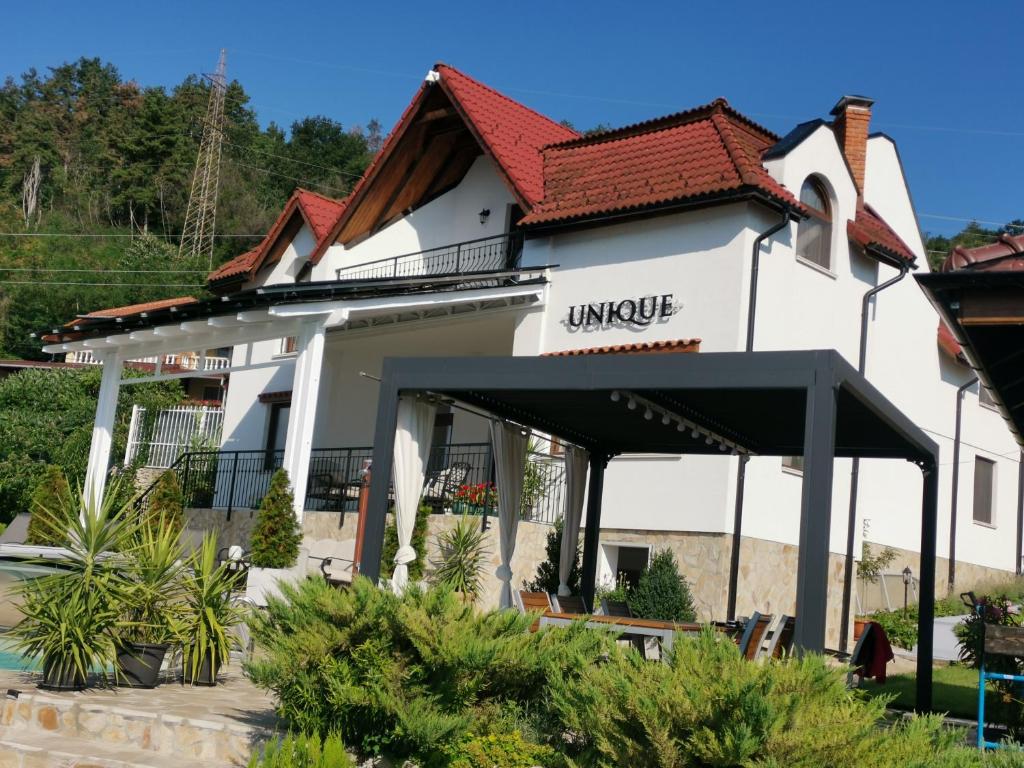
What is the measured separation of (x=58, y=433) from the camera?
3356 cm

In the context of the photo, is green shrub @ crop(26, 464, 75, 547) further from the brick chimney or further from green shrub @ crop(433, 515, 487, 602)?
the brick chimney

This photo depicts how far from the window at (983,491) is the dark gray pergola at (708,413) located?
38.2 feet

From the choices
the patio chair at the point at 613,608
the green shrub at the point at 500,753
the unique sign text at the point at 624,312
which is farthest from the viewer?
the unique sign text at the point at 624,312

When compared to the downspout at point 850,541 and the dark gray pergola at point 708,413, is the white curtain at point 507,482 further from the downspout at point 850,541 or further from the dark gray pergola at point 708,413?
the downspout at point 850,541

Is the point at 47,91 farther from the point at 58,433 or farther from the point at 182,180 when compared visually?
the point at 58,433

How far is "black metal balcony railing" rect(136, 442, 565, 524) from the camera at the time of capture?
54.0 feet

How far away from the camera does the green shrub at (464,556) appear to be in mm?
14852

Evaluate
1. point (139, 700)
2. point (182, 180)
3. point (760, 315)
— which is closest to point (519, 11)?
point (760, 315)

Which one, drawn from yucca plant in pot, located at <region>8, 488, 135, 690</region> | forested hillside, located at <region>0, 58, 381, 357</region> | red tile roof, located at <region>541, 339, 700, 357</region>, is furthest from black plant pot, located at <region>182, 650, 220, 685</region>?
forested hillside, located at <region>0, 58, 381, 357</region>

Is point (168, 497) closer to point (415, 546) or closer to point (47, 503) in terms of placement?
point (47, 503)

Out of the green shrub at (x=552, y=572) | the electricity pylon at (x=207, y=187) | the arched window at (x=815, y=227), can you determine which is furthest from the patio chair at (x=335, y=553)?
the electricity pylon at (x=207, y=187)

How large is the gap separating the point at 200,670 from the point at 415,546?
564 centimetres

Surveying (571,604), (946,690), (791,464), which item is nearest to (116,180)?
(791,464)

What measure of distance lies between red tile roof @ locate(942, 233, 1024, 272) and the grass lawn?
4.76 metres
